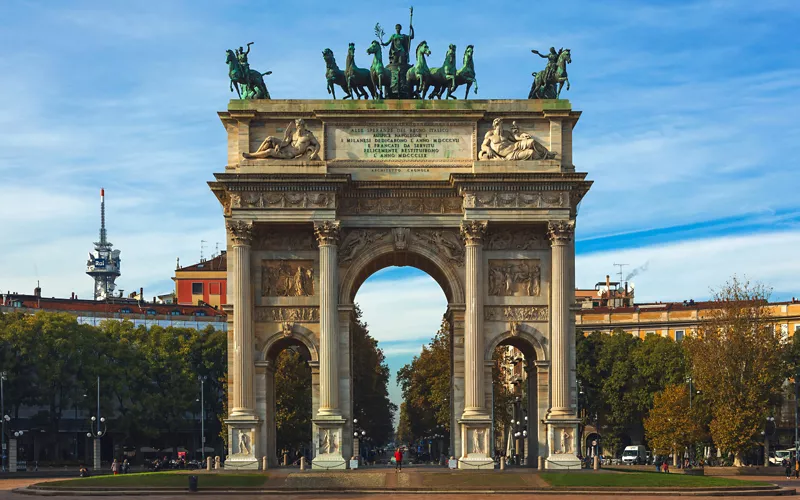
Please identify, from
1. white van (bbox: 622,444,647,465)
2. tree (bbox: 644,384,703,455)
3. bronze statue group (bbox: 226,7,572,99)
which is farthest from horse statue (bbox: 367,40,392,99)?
white van (bbox: 622,444,647,465)

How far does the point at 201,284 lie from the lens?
493ft

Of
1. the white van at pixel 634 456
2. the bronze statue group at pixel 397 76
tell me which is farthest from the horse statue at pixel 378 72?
the white van at pixel 634 456

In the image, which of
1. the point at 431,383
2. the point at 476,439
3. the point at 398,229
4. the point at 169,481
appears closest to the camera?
the point at 169,481

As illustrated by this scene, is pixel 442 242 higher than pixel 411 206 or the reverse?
the reverse

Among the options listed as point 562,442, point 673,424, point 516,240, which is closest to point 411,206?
point 516,240

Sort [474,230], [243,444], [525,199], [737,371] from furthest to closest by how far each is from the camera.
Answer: [737,371] < [525,199] < [474,230] < [243,444]

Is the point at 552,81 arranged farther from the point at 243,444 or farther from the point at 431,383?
the point at 431,383

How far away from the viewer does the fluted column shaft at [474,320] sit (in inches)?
2450

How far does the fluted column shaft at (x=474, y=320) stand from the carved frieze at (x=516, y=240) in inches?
54.4

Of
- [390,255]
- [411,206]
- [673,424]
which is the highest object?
[411,206]

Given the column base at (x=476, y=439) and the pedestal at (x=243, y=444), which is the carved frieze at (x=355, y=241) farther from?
the column base at (x=476, y=439)

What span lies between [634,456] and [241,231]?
54722 mm

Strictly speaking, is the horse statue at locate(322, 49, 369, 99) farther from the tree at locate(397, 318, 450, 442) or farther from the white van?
the white van

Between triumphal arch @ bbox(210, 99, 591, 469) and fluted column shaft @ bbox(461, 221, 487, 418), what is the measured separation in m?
0.07
